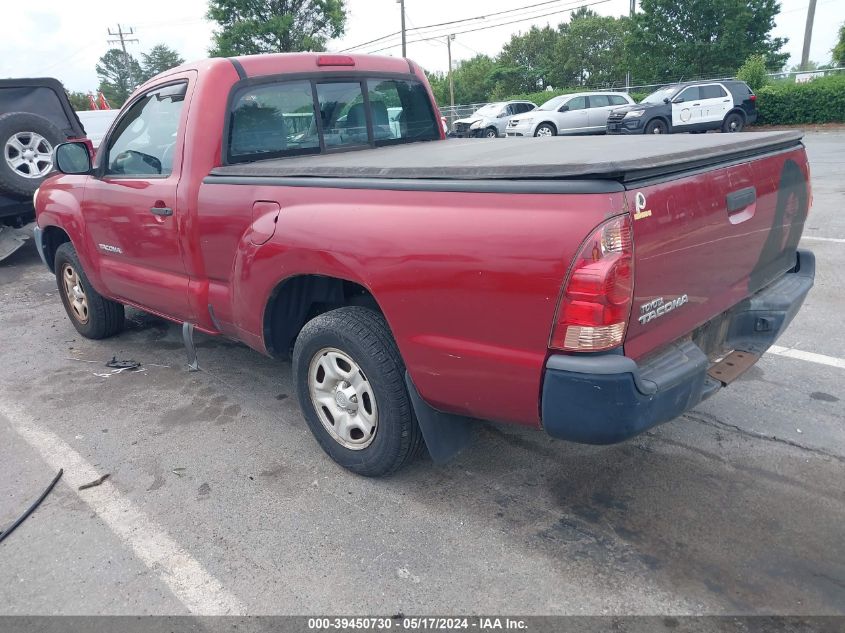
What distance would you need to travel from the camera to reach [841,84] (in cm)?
2325

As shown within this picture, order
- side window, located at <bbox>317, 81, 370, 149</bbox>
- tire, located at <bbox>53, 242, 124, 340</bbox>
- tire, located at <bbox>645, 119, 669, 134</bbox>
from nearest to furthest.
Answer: side window, located at <bbox>317, 81, 370, 149</bbox> < tire, located at <bbox>53, 242, 124, 340</bbox> < tire, located at <bbox>645, 119, 669, 134</bbox>

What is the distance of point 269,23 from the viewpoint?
35125 mm

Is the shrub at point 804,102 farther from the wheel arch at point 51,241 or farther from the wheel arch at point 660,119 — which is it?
the wheel arch at point 51,241

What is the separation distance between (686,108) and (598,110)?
302cm

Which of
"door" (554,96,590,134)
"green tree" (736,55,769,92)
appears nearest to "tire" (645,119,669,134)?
"door" (554,96,590,134)

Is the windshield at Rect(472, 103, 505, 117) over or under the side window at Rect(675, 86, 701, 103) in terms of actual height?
under

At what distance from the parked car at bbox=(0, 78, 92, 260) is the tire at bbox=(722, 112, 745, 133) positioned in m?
18.3

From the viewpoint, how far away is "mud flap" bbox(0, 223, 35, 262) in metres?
8.27

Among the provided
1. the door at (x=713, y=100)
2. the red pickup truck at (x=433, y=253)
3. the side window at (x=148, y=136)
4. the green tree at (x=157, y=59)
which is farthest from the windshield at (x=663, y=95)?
the green tree at (x=157, y=59)

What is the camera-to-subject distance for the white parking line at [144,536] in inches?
98.3

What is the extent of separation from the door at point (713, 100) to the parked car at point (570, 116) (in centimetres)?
282

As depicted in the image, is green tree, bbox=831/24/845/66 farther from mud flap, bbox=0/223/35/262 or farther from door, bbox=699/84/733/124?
mud flap, bbox=0/223/35/262

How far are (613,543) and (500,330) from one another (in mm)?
1049

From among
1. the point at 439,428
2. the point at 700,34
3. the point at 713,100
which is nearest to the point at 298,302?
the point at 439,428
